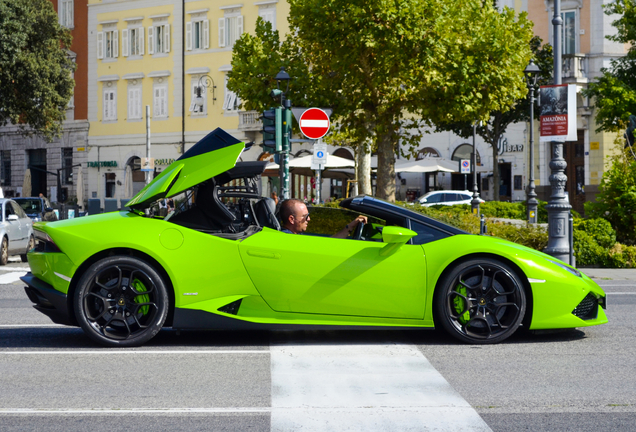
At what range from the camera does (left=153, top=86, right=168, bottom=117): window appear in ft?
170

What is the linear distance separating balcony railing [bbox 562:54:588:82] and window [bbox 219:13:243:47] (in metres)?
18.7

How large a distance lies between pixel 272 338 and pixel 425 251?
1.52 m

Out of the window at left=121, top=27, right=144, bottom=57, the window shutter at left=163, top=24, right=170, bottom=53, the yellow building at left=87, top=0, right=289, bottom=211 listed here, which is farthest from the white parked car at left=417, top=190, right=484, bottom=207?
the window at left=121, top=27, right=144, bottom=57

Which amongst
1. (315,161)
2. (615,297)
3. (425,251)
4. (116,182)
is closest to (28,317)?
(425,251)

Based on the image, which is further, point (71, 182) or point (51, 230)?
point (71, 182)

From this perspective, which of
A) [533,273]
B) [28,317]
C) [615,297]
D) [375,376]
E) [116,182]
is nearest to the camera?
[375,376]

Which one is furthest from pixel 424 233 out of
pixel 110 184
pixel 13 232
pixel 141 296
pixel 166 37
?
pixel 110 184

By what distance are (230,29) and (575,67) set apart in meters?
19.9

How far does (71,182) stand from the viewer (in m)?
53.3

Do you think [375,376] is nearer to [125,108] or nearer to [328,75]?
[328,75]

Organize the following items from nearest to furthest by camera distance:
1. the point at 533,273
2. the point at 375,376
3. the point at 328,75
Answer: the point at 375,376 → the point at 533,273 → the point at 328,75

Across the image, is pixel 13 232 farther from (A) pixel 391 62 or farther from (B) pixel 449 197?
(B) pixel 449 197

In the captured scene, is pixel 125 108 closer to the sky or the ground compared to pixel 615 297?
closer to the sky

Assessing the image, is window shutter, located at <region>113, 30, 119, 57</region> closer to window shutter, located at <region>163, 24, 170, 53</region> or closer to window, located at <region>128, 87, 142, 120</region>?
window, located at <region>128, 87, 142, 120</region>
